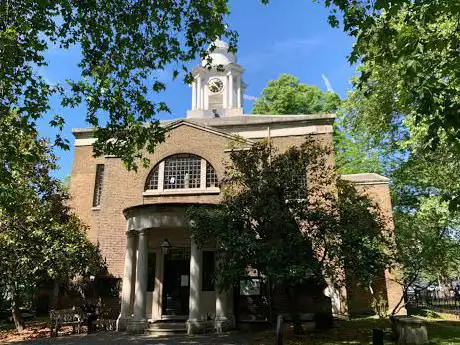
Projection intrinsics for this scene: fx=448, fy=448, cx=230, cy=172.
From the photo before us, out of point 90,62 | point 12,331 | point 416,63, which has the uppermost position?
point 90,62

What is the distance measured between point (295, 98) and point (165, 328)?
3008cm

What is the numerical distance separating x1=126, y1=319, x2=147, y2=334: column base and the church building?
1.4 inches

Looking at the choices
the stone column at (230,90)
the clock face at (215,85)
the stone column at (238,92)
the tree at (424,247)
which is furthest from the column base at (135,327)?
the clock face at (215,85)

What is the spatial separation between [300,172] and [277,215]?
6.25 ft

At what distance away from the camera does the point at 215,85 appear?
44.0 metres

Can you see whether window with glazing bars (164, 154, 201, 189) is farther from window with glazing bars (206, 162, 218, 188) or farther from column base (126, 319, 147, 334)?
column base (126, 319, 147, 334)

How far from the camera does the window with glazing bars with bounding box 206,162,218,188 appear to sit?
21.5 meters

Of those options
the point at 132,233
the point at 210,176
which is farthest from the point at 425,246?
the point at 132,233

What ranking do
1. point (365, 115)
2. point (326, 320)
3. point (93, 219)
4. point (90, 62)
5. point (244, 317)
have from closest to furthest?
point (90, 62), point (326, 320), point (244, 317), point (93, 219), point (365, 115)

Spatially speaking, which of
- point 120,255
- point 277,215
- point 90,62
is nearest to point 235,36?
point 90,62

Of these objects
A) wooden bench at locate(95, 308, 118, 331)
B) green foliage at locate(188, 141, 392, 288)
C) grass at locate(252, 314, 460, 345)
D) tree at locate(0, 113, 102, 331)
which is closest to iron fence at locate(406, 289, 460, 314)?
grass at locate(252, 314, 460, 345)

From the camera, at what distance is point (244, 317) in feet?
58.4

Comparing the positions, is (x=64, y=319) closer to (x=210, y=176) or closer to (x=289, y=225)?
(x=210, y=176)

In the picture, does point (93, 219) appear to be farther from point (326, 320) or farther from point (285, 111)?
point (285, 111)
